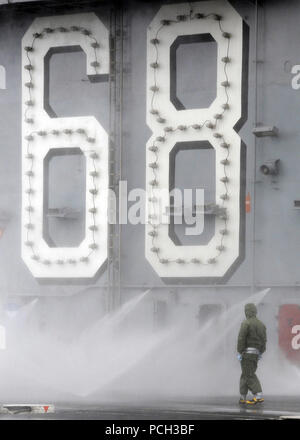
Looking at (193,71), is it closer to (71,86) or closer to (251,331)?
(71,86)

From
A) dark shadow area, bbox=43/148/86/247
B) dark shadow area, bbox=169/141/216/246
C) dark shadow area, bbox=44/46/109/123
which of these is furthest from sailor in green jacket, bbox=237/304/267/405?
dark shadow area, bbox=44/46/109/123

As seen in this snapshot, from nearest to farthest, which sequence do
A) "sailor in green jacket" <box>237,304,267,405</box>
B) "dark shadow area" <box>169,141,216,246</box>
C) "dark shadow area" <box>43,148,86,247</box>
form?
"sailor in green jacket" <box>237,304,267,405</box> → "dark shadow area" <box>169,141,216,246</box> → "dark shadow area" <box>43,148,86,247</box>

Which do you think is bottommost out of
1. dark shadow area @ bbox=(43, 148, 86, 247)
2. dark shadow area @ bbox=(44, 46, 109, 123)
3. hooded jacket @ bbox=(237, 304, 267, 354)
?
hooded jacket @ bbox=(237, 304, 267, 354)

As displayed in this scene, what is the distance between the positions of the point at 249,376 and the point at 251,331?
0.59m

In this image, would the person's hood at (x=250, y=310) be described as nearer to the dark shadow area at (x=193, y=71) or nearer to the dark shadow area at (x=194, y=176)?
the dark shadow area at (x=194, y=176)

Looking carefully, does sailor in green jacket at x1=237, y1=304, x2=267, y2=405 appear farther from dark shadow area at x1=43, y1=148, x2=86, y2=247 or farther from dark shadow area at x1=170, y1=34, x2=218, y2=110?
dark shadow area at x1=170, y1=34, x2=218, y2=110

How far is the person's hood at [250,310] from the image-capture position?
15.1 metres

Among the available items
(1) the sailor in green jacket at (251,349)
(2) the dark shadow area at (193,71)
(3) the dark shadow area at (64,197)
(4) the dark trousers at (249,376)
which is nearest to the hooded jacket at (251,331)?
(1) the sailor in green jacket at (251,349)

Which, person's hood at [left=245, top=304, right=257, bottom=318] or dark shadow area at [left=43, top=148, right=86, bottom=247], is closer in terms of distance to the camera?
person's hood at [left=245, top=304, right=257, bottom=318]

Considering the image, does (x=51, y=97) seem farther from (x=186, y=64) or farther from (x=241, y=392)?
(x=241, y=392)

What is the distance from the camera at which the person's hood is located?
593 inches

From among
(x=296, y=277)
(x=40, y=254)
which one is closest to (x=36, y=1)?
(x=40, y=254)
